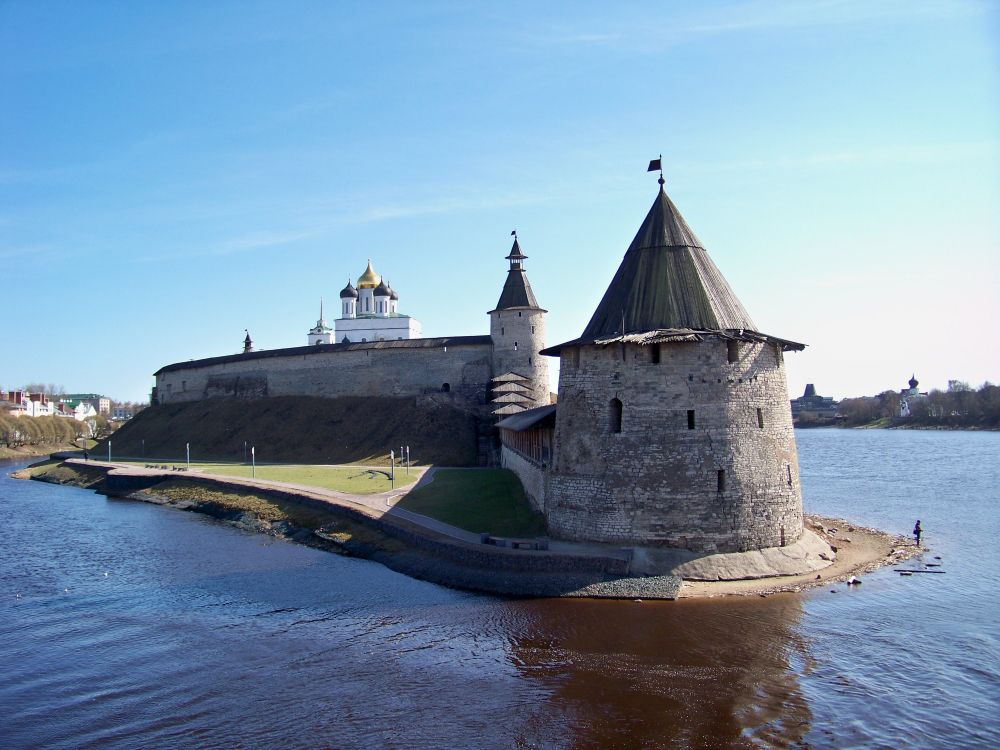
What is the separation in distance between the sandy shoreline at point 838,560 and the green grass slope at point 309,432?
17.7 m

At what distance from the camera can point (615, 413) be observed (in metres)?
17.6

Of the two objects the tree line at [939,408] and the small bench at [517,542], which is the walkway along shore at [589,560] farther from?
the tree line at [939,408]

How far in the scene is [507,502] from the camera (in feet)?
76.1

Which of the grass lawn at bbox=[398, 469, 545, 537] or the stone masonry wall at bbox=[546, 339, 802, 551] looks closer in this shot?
the stone masonry wall at bbox=[546, 339, 802, 551]

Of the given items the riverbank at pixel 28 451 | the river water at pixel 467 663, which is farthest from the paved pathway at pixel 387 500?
the riverbank at pixel 28 451

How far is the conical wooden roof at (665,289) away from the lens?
57.8 ft

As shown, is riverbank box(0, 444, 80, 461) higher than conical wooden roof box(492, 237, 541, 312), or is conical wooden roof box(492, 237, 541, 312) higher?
conical wooden roof box(492, 237, 541, 312)

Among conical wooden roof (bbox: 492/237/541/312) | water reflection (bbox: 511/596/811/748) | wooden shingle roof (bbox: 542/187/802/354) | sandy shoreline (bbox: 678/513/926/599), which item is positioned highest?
conical wooden roof (bbox: 492/237/541/312)

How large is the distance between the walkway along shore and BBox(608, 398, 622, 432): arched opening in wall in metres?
2.68

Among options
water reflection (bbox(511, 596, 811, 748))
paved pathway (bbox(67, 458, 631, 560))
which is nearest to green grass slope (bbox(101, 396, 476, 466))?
paved pathway (bbox(67, 458, 631, 560))

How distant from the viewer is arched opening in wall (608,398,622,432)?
1750 cm

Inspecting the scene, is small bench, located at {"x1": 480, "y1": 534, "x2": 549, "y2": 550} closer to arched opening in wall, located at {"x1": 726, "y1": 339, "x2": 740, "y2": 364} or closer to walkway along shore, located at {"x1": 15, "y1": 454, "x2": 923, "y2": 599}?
walkway along shore, located at {"x1": 15, "y1": 454, "x2": 923, "y2": 599}

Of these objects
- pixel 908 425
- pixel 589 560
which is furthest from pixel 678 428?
pixel 908 425

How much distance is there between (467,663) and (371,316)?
49.1 m
